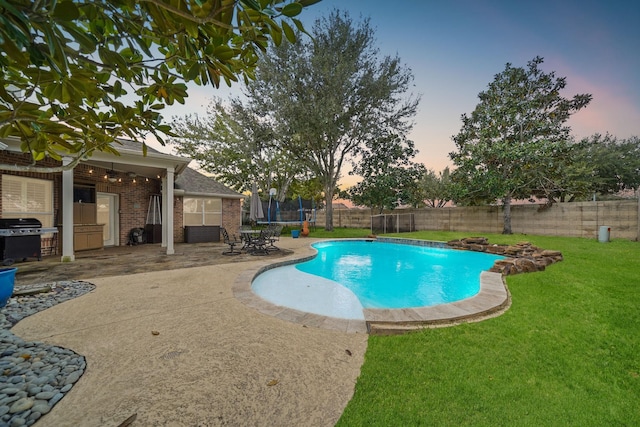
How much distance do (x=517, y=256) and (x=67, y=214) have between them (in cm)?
1317

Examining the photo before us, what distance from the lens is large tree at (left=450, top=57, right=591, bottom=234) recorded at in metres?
13.6

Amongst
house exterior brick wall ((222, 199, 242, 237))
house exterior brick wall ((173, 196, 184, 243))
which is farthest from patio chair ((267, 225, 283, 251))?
house exterior brick wall ((173, 196, 184, 243))

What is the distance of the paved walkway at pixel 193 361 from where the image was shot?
69.3 inches

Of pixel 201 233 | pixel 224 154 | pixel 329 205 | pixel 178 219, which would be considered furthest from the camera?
pixel 224 154

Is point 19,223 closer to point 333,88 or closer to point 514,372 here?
point 514,372

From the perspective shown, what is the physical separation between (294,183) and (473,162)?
60.2 feet

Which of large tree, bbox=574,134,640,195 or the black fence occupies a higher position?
large tree, bbox=574,134,640,195

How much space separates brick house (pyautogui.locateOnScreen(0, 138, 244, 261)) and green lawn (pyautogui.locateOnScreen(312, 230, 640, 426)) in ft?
22.3

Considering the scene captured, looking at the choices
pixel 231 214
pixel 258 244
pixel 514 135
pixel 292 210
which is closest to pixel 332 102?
pixel 292 210

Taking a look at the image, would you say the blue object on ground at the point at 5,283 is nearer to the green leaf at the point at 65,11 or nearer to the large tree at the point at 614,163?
the green leaf at the point at 65,11

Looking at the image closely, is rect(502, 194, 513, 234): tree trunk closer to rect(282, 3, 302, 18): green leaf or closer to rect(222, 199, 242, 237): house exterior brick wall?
rect(222, 199, 242, 237): house exterior brick wall

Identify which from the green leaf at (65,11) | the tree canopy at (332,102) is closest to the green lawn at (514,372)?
the green leaf at (65,11)

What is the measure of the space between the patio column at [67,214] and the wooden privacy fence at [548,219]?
1752cm

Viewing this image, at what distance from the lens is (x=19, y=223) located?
6.39 meters
